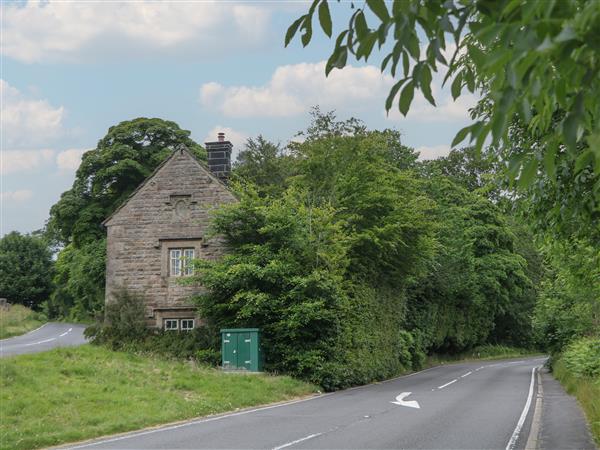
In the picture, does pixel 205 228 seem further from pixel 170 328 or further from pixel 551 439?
pixel 551 439

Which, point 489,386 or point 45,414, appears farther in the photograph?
point 489,386

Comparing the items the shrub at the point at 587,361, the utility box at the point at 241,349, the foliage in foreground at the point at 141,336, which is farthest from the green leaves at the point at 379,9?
the foliage in foreground at the point at 141,336

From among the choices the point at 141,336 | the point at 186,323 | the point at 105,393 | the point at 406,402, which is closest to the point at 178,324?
the point at 186,323

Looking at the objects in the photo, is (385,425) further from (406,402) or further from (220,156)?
(220,156)

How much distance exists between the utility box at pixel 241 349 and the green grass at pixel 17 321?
77.1ft

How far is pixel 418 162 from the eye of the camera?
57.5 metres

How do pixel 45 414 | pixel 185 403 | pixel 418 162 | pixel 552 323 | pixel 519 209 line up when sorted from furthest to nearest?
1. pixel 418 162
2. pixel 552 323
3. pixel 185 403
4. pixel 45 414
5. pixel 519 209

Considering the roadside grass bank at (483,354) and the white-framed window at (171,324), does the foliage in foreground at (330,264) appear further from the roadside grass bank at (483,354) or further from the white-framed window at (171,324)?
the roadside grass bank at (483,354)

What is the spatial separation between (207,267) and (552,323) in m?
22.4

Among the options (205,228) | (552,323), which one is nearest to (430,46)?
(205,228)

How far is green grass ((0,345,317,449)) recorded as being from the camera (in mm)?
14172

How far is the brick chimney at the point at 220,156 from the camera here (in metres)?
31.8

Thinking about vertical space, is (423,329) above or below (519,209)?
below

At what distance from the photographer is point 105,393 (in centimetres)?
1803
